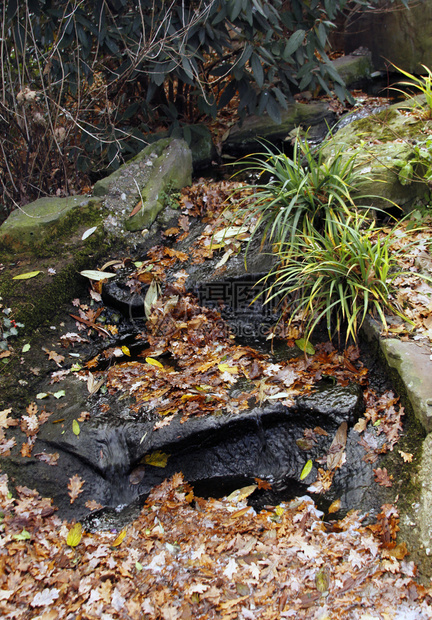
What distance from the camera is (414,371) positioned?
2.95m

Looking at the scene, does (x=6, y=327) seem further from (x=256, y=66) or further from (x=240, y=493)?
(x=256, y=66)

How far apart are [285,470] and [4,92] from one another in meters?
4.38

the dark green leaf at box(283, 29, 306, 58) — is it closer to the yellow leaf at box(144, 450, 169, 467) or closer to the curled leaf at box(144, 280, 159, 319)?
the curled leaf at box(144, 280, 159, 319)

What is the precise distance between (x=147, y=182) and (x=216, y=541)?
13.2 feet

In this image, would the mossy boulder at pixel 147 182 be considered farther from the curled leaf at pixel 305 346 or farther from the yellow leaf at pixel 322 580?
the yellow leaf at pixel 322 580

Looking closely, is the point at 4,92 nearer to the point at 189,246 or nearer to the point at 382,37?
the point at 189,246

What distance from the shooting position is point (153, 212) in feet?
16.9

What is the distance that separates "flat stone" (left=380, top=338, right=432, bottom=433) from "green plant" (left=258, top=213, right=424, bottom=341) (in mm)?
204

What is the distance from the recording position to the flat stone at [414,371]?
2750 mm

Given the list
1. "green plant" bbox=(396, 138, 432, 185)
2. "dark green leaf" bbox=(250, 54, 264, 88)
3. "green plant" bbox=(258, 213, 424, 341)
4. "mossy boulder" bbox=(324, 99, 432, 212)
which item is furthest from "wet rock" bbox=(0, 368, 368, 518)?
"dark green leaf" bbox=(250, 54, 264, 88)

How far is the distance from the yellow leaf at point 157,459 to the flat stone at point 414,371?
5.60 ft

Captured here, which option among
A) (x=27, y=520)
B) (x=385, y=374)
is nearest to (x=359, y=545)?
(x=385, y=374)

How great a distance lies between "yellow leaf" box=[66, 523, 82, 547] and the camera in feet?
9.13

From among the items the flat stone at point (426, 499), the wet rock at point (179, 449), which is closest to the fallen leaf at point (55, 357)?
the wet rock at point (179, 449)
